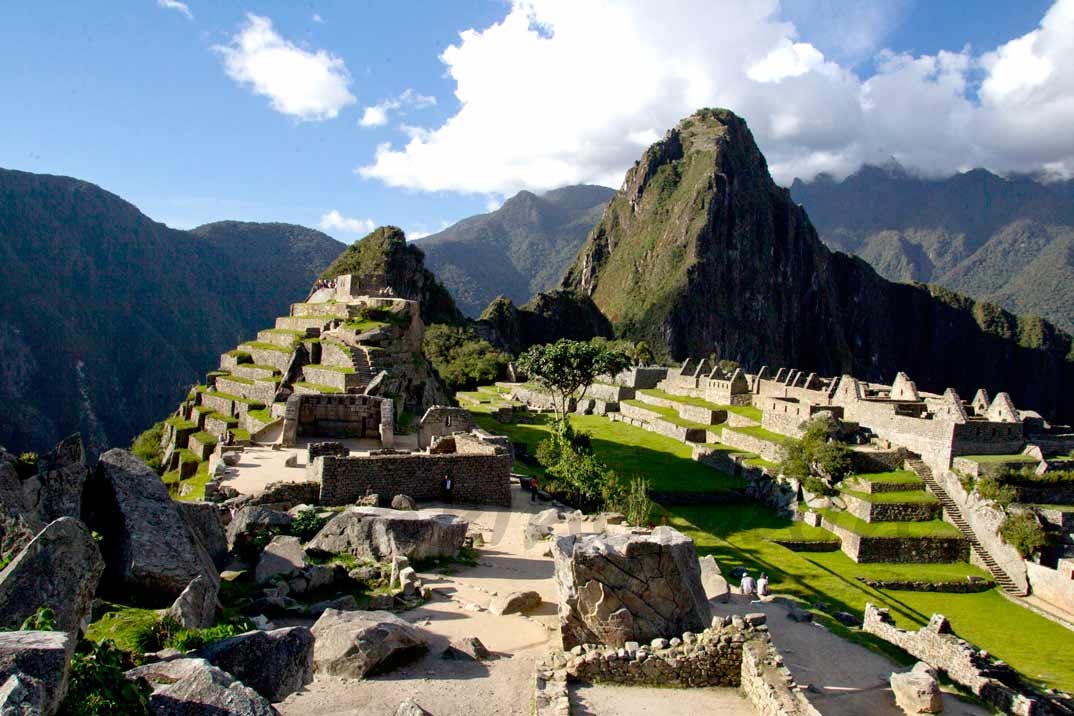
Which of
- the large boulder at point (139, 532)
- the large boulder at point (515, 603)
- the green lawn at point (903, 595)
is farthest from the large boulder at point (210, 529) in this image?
the green lawn at point (903, 595)

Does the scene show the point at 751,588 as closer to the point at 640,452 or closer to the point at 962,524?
the point at 962,524

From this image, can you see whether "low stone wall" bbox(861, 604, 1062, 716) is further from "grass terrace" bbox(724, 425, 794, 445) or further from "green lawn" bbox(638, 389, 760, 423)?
"green lawn" bbox(638, 389, 760, 423)

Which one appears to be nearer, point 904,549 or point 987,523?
point 904,549

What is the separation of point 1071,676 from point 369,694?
17.9 meters

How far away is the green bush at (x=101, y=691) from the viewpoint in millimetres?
4680

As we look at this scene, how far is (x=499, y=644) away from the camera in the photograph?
33.4 ft

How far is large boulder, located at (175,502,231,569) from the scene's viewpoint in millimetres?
11414

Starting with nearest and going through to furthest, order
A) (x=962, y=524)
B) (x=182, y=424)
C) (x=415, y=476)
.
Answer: (x=415, y=476)
(x=962, y=524)
(x=182, y=424)

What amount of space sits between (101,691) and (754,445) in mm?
37831

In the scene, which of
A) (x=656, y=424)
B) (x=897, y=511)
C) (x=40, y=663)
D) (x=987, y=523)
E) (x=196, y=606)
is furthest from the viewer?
(x=656, y=424)

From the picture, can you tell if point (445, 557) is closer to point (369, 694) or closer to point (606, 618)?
point (606, 618)

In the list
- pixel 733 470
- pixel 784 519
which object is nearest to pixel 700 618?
pixel 784 519

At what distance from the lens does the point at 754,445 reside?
39844 mm

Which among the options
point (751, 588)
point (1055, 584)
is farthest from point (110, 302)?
point (1055, 584)
